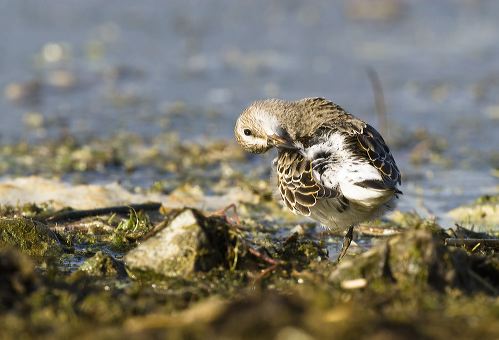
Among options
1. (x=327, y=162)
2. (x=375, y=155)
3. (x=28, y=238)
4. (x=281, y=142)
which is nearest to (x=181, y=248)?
(x=28, y=238)

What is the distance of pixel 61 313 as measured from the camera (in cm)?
358

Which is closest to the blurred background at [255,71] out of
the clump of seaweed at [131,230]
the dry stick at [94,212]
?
the dry stick at [94,212]

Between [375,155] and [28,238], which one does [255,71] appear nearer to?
[375,155]

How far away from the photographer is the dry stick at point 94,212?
19.9 ft

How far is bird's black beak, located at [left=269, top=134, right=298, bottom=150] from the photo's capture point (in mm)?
6014

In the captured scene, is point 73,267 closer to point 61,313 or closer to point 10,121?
point 61,313

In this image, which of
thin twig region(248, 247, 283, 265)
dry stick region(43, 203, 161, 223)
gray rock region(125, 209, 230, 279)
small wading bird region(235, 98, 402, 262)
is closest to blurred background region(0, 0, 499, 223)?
dry stick region(43, 203, 161, 223)

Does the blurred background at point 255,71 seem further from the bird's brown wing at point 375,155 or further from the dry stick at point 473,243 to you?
the dry stick at point 473,243

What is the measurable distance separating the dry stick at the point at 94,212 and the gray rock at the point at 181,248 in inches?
58.3

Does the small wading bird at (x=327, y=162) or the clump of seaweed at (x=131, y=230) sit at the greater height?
the small wading bird at (x=327, y=162)

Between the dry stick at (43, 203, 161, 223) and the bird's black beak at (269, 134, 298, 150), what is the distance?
102 centimetres

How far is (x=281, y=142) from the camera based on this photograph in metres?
6.06

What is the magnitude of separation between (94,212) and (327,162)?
174 cm

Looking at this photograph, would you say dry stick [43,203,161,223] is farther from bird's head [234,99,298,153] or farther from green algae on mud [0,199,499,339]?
bird's head [234,99,298,153]
